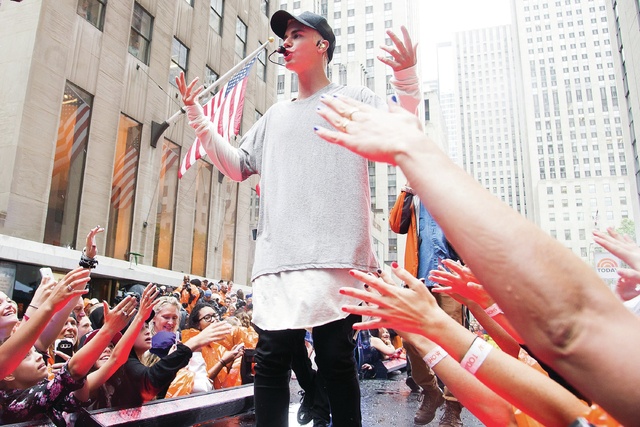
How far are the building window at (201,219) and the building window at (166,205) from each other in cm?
126

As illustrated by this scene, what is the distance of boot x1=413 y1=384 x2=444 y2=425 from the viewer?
12.7 ft

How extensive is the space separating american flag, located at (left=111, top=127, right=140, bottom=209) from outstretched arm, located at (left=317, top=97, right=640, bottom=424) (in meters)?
14.4

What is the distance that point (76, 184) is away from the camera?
1255cm

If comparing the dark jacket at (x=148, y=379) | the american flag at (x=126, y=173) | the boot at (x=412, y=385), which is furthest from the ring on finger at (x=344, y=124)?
the american flag at (x=126, y=173)

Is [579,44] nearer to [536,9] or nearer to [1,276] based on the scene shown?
[536,9]

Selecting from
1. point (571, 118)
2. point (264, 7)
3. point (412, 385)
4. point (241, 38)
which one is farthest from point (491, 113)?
point (412, 385)

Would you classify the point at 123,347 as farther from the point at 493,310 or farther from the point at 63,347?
the point at 493,310

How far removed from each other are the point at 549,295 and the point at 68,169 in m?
13.4

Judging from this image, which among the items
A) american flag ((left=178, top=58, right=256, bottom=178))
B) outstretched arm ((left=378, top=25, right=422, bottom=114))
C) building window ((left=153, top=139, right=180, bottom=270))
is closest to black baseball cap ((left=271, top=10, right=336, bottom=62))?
outstretched arm ((left=378, top=25, right=422, bottom=114))

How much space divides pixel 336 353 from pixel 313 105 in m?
1.34

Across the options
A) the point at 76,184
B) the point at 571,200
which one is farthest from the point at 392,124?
the point at 571,200

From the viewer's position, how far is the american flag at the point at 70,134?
475 inches

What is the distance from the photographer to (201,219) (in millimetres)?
18594

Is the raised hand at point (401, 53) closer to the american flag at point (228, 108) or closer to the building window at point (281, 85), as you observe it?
the american flag at point (228, 108)
